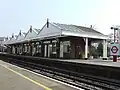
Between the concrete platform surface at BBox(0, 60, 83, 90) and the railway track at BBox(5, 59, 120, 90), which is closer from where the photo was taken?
the railway track at BBox(5, 59, 120, 90)

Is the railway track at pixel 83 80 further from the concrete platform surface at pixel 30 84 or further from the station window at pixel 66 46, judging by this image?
the station window at pixel 66 46

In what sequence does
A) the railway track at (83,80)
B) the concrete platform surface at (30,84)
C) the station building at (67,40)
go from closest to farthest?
the railway track at (83,80) → the concrete platform surface at (30,84) → the station building at (67,40)

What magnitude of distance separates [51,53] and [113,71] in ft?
108

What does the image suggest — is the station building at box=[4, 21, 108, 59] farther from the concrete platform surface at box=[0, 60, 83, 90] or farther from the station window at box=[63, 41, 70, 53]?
the concrete platform surface at box=[0, 60, 83, 90]

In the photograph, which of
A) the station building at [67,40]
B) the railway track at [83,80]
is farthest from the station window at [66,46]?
the railway track at [83,80]

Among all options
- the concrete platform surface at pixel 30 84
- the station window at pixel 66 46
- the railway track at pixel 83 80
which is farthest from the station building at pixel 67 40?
the concrete platform surface at pixel 30 84

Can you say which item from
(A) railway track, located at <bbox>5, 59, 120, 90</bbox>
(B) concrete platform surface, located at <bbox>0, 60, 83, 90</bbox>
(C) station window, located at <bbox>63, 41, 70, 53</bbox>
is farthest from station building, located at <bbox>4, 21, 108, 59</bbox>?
(B) concrete platform surface, located at <bbox>0, 60, 83, 90</bbox>

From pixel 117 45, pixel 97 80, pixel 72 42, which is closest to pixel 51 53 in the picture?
pixel 72 42

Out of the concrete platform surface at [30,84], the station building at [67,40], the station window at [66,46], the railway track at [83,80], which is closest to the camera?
the railway track at [83,80]

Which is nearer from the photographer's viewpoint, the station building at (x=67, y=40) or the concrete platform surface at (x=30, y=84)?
the concrete platform surface at (x=30, y=84)

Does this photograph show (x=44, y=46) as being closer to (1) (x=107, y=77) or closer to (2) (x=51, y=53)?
(2) (x=51, y=53)

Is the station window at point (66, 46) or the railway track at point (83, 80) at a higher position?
the station window at point (66, 46)

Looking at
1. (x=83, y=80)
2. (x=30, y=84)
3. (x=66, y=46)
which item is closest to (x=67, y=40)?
(x=66, y=46)

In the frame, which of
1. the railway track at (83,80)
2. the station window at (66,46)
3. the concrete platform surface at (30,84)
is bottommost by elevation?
the concrete platform surface at (30,84)
